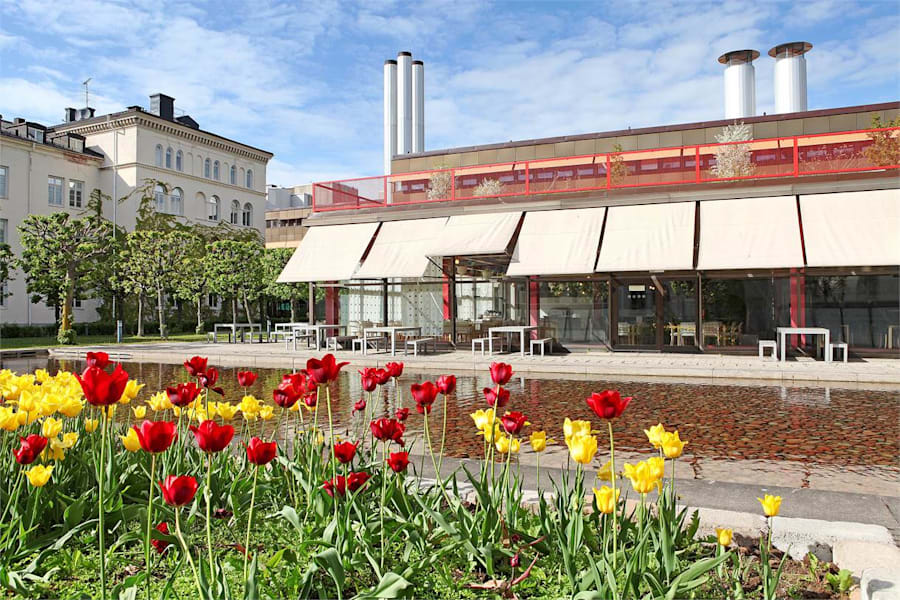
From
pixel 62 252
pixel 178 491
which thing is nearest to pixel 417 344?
pixel 62 252

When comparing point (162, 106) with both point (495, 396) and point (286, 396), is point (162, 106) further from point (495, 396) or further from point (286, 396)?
point (495, 396)

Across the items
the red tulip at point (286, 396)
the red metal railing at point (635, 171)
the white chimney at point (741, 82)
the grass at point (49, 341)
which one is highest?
the white chimney at point (741, 82)

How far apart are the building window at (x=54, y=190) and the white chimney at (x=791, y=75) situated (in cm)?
4181

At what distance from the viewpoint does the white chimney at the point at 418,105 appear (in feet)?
137

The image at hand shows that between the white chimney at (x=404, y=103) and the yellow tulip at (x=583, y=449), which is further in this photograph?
the white chimney at (x=404, y=103)

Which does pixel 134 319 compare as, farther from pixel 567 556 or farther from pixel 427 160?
pixel 567 556

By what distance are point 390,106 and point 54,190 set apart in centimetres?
2172

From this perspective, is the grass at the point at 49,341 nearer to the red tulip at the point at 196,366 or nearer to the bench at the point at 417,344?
the bench at the point at 417,344

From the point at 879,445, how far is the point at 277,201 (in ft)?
201

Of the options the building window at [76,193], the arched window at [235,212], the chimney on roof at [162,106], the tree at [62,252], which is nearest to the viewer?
the tree at [62,252]

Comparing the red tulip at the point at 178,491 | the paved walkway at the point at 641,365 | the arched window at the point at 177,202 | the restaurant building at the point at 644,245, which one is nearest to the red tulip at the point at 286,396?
the red tulip at the point at 178,491

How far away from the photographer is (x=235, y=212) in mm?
48906

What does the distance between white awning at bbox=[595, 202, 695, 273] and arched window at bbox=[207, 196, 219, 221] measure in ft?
122

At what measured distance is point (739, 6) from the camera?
23.3ft
